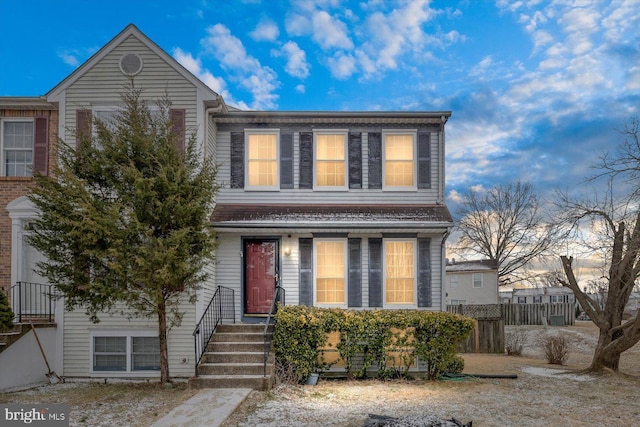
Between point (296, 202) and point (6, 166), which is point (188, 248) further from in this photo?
point (6, 166)

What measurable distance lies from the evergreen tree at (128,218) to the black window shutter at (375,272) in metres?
4.52

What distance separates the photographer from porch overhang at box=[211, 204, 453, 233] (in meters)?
11.9

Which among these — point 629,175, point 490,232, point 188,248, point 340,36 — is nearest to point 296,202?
point 188,248

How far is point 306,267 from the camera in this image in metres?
12.5

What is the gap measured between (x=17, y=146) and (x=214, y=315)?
6.36 meters

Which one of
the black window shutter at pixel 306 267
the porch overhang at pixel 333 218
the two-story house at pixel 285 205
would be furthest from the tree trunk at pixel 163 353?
the black window shutter at pixel 306 267

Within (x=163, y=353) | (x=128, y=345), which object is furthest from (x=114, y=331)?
(x=163, y=353)

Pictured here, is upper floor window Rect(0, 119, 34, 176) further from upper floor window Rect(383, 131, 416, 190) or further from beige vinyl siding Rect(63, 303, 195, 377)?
upper floor window Rect(383, 131, 416, 190)

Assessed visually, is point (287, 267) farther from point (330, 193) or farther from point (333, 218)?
point (330, 193)

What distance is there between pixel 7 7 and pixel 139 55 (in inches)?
318

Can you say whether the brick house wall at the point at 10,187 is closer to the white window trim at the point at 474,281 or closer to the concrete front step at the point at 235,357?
the concrete front step at the point at 235,357

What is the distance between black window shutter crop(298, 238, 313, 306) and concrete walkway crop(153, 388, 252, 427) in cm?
367

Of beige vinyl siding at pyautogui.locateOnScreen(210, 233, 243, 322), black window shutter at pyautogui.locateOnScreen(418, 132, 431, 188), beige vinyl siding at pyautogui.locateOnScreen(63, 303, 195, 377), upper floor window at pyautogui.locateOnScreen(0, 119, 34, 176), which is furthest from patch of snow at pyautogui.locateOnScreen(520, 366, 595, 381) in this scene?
upper floor window at pyautogui.locateOnScreen(0, 119, 34, 176)

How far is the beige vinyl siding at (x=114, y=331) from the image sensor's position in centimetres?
1103
